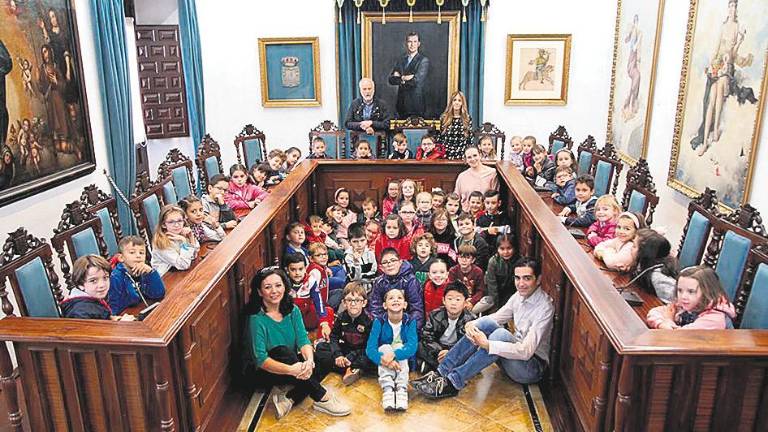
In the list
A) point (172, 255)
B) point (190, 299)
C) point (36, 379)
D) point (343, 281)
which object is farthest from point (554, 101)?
point (36, 379)

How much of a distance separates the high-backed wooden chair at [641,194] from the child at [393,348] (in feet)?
6.65

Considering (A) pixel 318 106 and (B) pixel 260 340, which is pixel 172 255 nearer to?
(B) pixel 260 340

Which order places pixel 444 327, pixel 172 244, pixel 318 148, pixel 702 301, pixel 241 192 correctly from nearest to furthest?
pixel 702 301, pixel 172 244, pixel 444 327, pixel 241 192, pixel 318 148

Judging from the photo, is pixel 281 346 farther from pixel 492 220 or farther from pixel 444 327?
pixel 492 220

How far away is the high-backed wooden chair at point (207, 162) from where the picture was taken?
6637mm

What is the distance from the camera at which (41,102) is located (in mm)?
5504

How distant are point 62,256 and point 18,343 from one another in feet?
4.63

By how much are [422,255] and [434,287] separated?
17.7 inches

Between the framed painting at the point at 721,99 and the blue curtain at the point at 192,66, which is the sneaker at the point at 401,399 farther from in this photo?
the blue curtain at the point at 192,66

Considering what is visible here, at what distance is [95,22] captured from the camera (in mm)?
6520

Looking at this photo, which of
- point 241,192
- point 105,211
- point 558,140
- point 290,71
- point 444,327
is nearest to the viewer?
point 444,327

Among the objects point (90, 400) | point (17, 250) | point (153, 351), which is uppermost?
point (17, 250)

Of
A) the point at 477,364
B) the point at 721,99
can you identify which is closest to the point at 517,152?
the point at 721,99

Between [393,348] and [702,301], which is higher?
[702,301]
